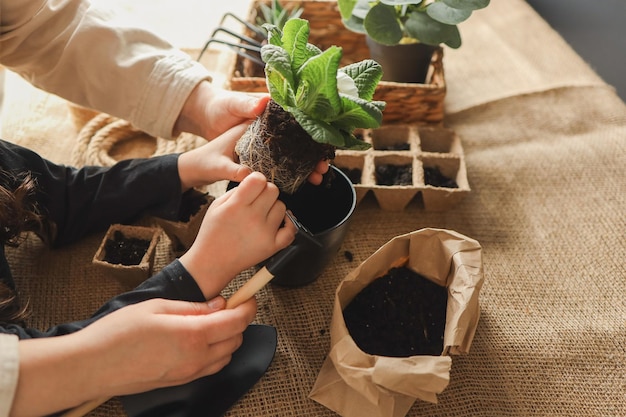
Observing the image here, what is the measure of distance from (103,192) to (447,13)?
72 centimetres

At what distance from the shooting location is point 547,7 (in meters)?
1.55

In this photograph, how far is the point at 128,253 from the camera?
2.84 feet

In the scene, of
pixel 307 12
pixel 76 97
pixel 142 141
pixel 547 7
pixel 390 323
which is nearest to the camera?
pixel 390 323

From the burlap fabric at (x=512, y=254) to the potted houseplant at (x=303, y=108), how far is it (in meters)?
0.27

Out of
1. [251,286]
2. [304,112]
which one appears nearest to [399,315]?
[251,286]

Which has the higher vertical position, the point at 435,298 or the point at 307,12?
the point at 307,12

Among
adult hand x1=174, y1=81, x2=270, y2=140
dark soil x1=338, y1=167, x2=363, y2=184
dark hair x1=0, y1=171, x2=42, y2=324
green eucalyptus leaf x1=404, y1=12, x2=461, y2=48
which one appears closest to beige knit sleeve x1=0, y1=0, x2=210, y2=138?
adult hand x1=174, y1=81, x2=270, y2=140

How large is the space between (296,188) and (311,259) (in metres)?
0.12

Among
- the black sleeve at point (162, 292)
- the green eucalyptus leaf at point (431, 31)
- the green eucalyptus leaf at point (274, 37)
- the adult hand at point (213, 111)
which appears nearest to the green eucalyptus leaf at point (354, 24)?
the green eucalyptus leaf at point (431, 31)

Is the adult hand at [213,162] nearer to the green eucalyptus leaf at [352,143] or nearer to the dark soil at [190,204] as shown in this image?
the dark soil at [190,204]

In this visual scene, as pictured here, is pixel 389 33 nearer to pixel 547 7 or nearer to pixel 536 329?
pixel 536 329

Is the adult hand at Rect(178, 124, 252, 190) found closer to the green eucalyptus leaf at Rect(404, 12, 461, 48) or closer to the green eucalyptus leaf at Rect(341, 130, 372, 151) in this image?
the green eucalyptus leaf at Rect(341, 130, 372, 151)

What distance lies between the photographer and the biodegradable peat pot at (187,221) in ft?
2.94

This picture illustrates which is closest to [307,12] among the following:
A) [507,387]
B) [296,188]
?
[296,188]
